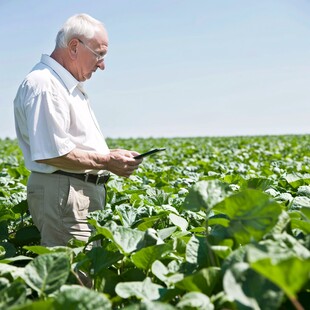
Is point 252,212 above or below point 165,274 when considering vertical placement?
above

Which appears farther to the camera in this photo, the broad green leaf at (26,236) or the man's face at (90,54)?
the man's face at (90,54)

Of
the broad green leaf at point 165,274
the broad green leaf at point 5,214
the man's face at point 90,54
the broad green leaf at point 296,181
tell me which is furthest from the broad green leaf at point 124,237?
the broad green leaf at point 296,181

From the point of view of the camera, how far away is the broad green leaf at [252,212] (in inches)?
72.8

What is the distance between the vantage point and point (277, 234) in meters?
1.90

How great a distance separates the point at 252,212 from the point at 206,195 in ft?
0.57

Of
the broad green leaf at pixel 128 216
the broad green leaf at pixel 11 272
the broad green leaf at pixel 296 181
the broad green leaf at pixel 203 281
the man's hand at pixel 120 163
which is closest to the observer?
the broad green leaf at pixel 203 281

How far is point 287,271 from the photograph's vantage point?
1.34m

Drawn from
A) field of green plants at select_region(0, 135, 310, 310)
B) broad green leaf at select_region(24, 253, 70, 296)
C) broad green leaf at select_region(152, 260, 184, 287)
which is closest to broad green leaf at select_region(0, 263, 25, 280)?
field of green plants at select_region(0, 135, 310, 310)

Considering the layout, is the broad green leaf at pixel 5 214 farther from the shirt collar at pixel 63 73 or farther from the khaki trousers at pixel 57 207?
the shirt collar at pixel 63 73

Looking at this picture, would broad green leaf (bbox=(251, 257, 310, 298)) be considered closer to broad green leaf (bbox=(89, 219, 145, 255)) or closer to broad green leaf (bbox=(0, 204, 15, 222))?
broad green leaf (bbox=(89, 219, 145, 255))

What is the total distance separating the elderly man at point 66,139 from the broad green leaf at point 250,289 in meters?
2.08

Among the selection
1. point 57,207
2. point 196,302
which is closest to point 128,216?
point 57,207

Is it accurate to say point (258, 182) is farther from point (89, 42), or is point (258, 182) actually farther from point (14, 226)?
point (14, 226)

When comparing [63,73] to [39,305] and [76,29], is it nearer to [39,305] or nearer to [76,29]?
[76,29]
